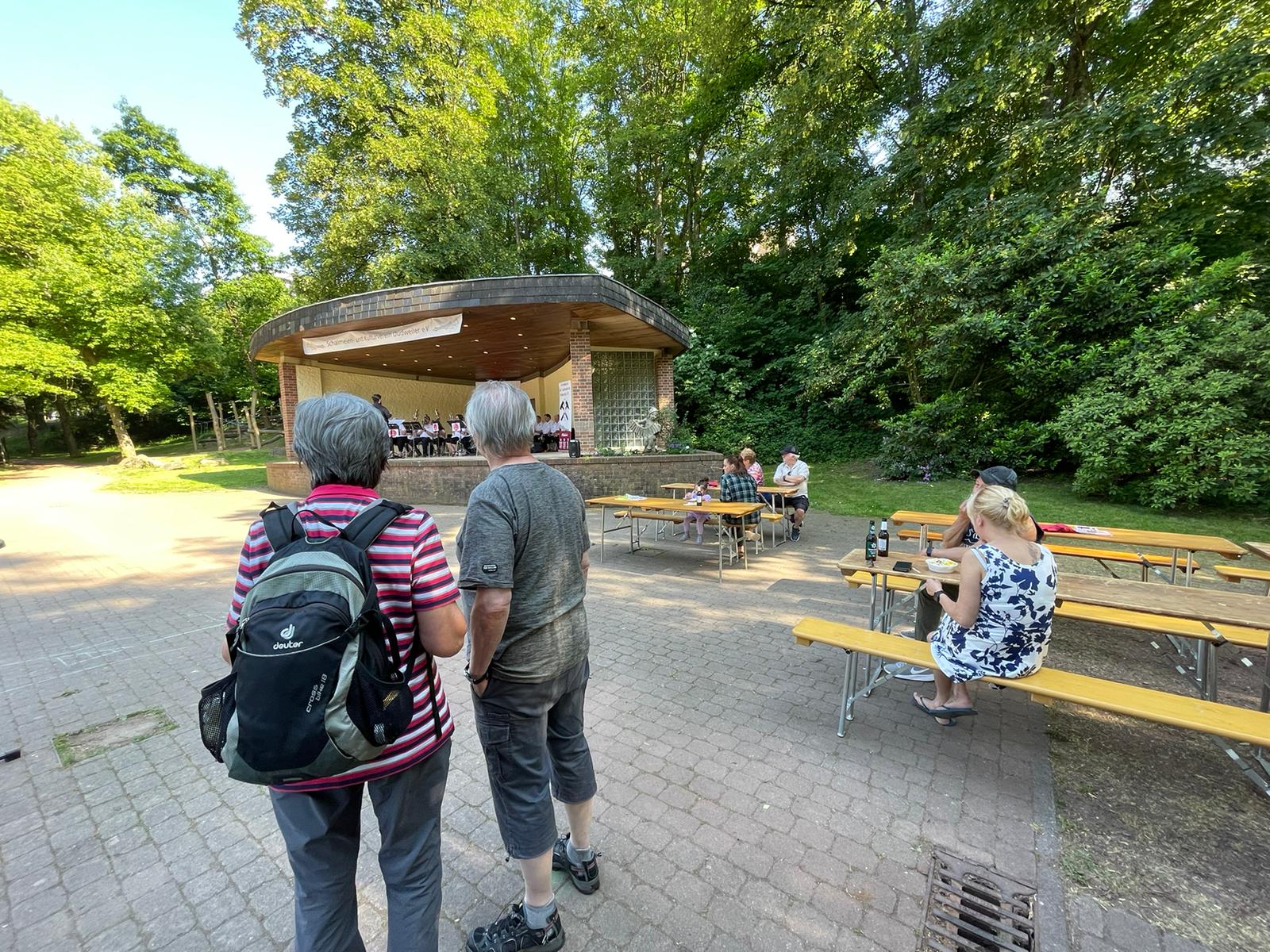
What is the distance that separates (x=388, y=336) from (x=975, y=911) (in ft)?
38.6

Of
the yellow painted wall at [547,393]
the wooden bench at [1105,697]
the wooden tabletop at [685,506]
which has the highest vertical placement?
the yellow painted wall at [547,393]

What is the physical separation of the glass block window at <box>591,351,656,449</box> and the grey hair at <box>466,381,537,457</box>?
36.8 feet

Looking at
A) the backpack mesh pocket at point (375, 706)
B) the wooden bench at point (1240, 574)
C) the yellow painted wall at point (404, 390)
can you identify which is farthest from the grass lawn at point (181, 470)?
the wooden bench at point (1240, 574)

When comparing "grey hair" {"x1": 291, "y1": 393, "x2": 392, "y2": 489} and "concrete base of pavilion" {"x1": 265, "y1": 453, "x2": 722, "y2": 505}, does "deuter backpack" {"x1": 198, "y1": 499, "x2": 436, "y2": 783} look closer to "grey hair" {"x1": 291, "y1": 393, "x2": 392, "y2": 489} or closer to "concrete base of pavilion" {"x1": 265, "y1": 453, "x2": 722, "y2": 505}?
"grey hair" {"x1": 291, "y1": 393, "x2": 392, "y2": 489}

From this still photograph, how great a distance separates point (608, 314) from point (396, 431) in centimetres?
843

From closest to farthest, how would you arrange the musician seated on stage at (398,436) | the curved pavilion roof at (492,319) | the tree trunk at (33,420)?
the curved pavilion roof at (492,319), the musician seated on stage at (398,436), the tree trunk at (33,420)

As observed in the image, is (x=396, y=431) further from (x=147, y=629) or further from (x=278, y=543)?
(x=278, y=543)

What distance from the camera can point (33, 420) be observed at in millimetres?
28281

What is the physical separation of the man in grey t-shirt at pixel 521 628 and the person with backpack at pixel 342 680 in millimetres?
136

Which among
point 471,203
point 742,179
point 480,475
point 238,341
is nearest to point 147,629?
point 480,475

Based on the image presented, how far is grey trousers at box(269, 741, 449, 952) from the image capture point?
47.2 inches

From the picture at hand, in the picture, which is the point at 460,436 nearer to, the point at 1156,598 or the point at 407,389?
the point at 407,389

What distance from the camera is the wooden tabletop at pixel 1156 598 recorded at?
2697 millimetres

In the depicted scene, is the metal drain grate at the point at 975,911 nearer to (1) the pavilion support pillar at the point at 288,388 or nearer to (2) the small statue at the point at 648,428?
(2) the small statue at the point at 648,428
